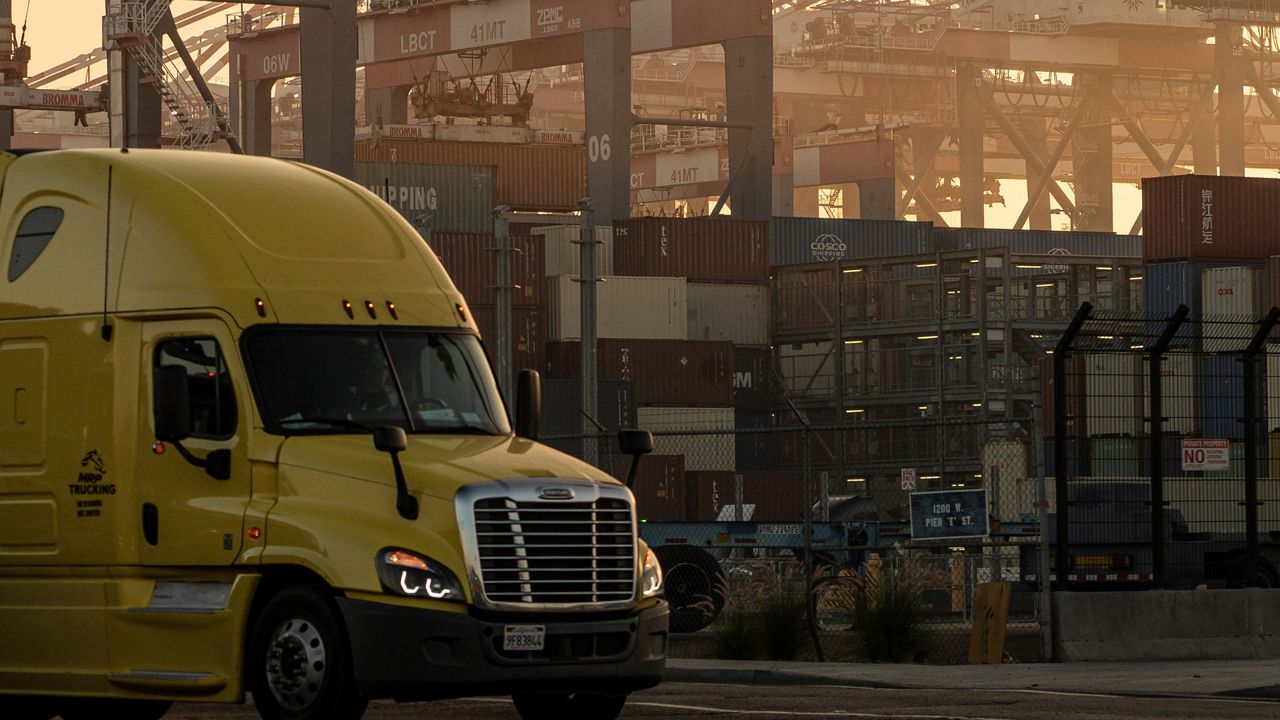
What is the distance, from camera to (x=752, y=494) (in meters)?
57.6

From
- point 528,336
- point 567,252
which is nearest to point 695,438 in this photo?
point 528,336

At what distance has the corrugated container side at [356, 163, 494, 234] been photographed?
70.9 meters

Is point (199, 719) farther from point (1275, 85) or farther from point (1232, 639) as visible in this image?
point (1275, 85)

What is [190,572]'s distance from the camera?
1320 cm

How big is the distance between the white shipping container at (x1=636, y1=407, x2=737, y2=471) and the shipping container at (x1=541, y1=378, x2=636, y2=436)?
3.24ft

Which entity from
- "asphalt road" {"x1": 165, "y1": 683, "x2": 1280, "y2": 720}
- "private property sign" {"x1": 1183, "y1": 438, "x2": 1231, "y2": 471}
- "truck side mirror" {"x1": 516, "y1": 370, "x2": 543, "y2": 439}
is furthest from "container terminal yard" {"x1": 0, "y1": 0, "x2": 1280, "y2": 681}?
"truck side mirror" {"x1": 516, "y1": 370, "x2": 543, "y2": 439}

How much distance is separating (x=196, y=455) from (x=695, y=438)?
4937 centimetres

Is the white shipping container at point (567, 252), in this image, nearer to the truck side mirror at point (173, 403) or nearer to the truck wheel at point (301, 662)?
the truck side mirror at point (173, 403)

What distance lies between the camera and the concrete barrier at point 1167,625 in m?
21.2

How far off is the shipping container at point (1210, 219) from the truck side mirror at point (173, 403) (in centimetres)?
4167

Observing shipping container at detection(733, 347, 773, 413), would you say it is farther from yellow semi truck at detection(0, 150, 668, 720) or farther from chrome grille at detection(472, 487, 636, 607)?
chrome grille at detection(472, 487, 636, 607)

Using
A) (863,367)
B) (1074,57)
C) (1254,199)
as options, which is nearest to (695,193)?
(1074,57)

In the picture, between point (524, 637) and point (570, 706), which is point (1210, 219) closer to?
point (570, 706)

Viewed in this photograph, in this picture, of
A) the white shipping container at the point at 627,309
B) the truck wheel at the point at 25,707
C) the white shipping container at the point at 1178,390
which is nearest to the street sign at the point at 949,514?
the truck wheel at the point at 25,707
